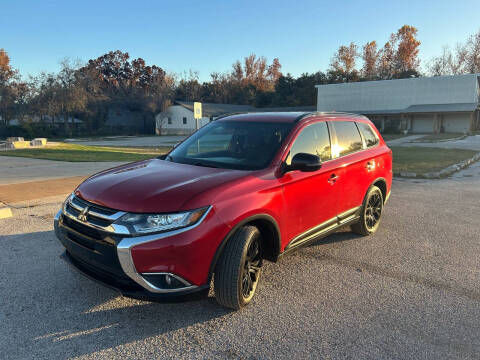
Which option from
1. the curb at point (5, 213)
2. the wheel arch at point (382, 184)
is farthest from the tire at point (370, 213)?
the curb at point (5, 213)

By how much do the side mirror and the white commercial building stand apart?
149ft

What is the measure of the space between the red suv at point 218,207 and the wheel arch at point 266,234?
11 millimetres

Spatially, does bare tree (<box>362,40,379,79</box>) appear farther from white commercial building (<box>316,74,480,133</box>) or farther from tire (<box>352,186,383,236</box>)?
tire (<box>352,186,383,236</box>)

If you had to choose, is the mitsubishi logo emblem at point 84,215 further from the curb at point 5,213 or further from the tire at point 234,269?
the curb at point 5,213

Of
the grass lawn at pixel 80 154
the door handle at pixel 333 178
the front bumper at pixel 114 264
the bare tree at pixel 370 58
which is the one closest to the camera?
the front bumper at pixel 114 264

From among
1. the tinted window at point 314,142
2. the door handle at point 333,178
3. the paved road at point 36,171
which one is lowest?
the paved road at point 36,171

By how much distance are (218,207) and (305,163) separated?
1088 millimetres

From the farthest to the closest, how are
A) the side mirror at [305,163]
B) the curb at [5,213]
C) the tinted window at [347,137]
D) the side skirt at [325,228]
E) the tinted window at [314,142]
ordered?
1. the curb at [5,213]
2. the tinted window at [347,137]
3. the tinted window at [314,142]
4. the side skirt at [325,228]
5. the side mirror at [305,163]

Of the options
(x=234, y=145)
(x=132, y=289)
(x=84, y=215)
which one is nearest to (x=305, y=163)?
(x=234, y=145)

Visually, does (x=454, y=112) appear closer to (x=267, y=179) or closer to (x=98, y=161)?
(x=98, y=161)

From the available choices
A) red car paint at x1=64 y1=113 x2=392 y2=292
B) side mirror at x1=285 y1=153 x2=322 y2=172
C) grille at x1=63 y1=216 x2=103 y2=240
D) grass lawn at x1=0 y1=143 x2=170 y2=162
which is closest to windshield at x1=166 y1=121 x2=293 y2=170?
red car paint at x1=64 y1=113 x2=392 y2=292

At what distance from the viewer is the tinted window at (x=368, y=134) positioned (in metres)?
5.27

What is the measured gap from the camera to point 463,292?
3.60 meters

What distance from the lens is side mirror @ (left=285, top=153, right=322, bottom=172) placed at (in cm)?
347
